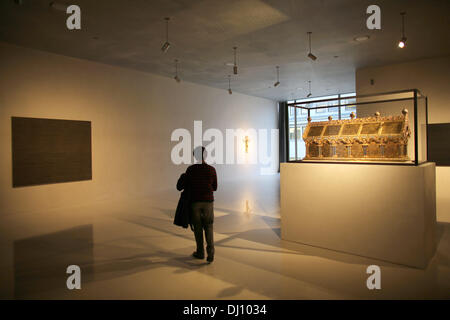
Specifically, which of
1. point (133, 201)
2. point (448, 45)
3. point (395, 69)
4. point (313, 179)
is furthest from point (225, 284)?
point (395, 69)

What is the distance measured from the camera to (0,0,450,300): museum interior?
3703mm

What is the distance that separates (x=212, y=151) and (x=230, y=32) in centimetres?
654

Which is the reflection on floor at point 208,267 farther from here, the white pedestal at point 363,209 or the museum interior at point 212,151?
the white pedestal at point 363,209

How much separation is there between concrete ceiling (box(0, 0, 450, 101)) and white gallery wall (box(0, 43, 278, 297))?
1.70ft

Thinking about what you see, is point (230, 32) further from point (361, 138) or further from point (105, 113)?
point (105, 113)

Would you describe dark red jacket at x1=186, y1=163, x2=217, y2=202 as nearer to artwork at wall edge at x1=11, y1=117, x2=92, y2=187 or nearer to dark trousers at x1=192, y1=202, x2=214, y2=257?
dark trousers at x1=192, y1=202, x2=214, y2=257

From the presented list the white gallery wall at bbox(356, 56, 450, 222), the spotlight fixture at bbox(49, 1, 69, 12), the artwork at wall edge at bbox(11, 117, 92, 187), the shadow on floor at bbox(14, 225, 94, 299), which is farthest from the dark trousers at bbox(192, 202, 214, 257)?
the white gallery wall at bbox(356, 56, 450, 222)

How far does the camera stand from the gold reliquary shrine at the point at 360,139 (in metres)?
4.28

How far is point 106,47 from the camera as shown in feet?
24.2

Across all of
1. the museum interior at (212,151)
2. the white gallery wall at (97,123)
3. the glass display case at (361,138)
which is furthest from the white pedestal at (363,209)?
the white gallery wall at (97,123)

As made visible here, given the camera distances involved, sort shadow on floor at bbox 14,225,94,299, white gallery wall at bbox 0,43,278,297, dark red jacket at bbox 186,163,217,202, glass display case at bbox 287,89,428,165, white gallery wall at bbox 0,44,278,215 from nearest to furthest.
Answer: shadow on floor at bbox 14,225,94,299
dark red jacket at bbox 186,163,217,202
glass display case at bbox 287,89,428,165
white gallery wall at bbox 0,43,278,297
white gallery wall at bbox 0,44,278,215

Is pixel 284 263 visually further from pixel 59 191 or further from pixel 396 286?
pixel 59 191

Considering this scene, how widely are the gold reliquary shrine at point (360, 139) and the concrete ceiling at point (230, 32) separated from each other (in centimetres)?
211

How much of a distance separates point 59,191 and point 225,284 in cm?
608
